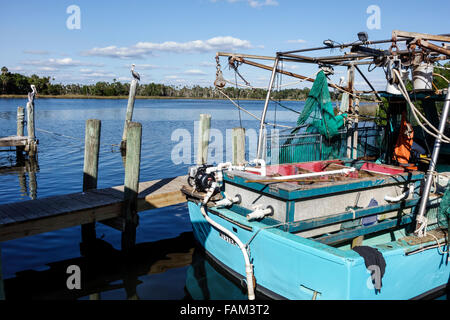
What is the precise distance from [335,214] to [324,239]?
0.67 meters

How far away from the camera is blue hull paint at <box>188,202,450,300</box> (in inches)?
214

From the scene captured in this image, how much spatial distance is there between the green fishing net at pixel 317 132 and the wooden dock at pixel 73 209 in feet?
12.0

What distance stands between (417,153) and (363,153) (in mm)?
1895

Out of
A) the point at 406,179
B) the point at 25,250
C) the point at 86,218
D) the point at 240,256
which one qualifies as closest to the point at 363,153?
the point at 406,179

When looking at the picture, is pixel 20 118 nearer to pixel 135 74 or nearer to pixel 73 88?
pixel 135 74

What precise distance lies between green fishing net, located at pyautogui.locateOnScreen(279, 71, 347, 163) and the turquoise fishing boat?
0.14ft

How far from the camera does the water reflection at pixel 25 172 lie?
49.7 feet

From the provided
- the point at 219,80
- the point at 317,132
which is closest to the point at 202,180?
the point at 219,80

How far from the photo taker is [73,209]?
802cm

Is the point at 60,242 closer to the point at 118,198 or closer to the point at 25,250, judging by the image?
the point at 25,250

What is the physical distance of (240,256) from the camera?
290 inches

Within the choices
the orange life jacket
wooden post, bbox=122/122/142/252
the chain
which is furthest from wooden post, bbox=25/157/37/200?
the orange life jacket

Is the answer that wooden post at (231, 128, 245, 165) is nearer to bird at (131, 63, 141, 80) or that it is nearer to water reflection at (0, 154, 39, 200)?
water reflection at (0, 154, 39, 200)

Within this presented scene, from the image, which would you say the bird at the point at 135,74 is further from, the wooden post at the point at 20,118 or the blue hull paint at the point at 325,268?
the blue hull paint at the point at 325,268
